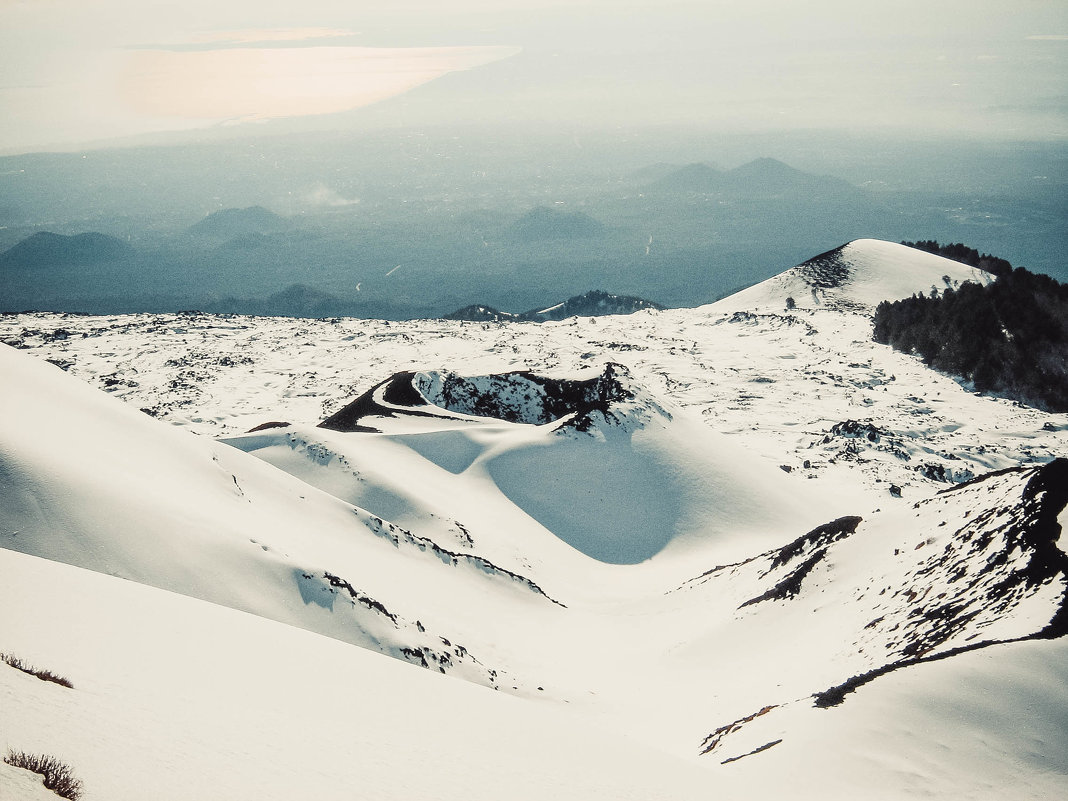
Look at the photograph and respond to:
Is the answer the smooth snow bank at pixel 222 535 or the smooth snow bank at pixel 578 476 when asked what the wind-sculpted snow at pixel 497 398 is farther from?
the smooth snow bank at pixel 222 535

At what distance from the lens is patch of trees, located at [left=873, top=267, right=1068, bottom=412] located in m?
53.2

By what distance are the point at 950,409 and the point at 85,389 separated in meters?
56.8

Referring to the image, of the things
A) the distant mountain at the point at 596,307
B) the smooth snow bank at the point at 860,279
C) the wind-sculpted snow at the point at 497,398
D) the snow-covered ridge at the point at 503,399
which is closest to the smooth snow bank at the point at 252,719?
the snow-covered ridge at the point at 503,399

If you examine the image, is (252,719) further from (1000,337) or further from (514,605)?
(1000,337)

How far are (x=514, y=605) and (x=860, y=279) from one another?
3685 inches

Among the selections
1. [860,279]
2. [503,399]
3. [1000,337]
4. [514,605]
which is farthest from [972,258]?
[514,605]

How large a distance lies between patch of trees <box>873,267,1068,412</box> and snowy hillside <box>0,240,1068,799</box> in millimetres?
22628

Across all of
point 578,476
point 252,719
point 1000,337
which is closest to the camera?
point 252,719

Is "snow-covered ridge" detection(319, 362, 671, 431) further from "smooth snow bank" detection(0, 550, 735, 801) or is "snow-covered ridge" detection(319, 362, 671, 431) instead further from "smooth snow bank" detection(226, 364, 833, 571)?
"smooth snow bank" detection(0, 550, 735, 801)

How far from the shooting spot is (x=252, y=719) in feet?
22.4

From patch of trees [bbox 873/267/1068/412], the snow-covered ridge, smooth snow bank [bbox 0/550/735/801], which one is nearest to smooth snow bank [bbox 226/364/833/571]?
the snow-covered ridge

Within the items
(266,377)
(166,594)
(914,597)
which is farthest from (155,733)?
(266,377)

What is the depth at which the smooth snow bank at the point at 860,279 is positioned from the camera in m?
89.2

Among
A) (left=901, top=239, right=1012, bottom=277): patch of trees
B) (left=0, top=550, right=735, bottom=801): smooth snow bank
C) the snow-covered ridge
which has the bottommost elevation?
the snow-covered ridge
